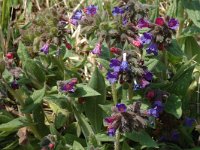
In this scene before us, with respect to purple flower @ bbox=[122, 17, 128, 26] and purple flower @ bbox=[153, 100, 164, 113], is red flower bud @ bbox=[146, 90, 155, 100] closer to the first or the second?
purple flower @ bbox=[153, 100, 164, 113]

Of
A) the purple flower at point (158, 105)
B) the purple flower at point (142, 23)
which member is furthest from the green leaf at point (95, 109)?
the purple flower at point (142, 23)

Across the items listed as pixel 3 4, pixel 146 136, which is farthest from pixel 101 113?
pixel 3 4

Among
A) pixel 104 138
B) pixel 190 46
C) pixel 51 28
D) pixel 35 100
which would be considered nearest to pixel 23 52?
pixel 35 100

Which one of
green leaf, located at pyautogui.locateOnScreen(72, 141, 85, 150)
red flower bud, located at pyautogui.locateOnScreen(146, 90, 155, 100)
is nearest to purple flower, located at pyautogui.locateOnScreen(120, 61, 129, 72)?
red flower bud, located at pyautogui.locateOnScreen(146, 90, 155, 100)

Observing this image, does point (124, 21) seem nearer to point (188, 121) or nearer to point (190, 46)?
point (188, 121)

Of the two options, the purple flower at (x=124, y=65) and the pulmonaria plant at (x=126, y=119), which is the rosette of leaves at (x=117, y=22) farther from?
the pulmonaria plant at (x=126, y=119)

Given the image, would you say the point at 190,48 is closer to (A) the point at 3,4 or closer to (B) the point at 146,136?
(B) the point at 146,136
